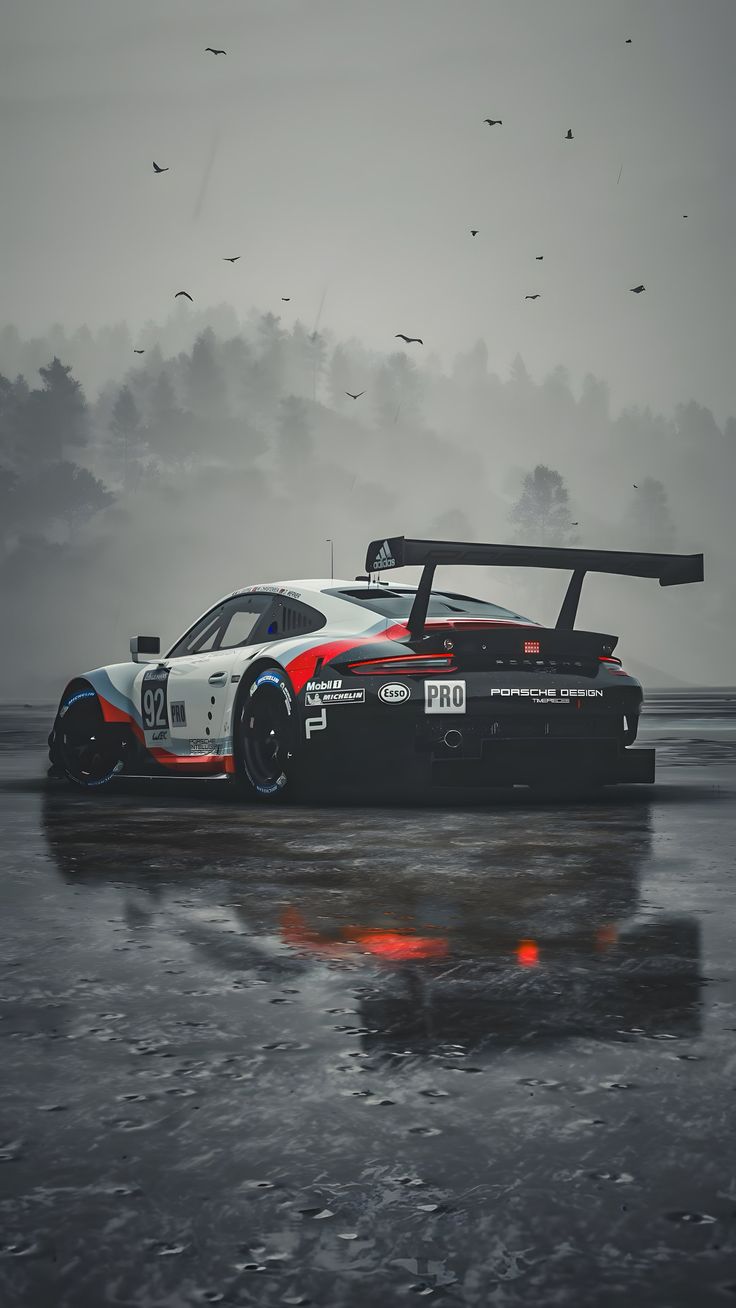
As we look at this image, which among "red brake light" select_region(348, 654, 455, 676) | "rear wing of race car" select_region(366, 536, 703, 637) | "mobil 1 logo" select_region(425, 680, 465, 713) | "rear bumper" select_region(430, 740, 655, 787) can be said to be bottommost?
"rear bumper" select_region(430, 740, 655, 787)

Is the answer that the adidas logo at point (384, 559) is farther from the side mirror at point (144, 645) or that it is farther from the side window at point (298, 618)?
the side mirror at point (144, 645)

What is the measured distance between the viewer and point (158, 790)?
11.3m

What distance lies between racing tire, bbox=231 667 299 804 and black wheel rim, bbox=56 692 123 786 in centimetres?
141

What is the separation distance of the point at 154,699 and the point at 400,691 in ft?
7.71

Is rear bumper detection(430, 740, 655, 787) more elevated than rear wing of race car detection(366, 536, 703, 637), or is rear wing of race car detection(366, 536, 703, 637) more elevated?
rear wing of race car detection(366, 536, 703, 637)

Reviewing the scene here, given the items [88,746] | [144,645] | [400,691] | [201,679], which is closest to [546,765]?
[400,691]

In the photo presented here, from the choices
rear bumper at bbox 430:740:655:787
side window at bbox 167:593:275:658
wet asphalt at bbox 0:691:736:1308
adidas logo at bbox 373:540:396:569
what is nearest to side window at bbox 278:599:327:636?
side window at bbox 167:593:275:658

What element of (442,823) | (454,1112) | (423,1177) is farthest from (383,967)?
(442,823)

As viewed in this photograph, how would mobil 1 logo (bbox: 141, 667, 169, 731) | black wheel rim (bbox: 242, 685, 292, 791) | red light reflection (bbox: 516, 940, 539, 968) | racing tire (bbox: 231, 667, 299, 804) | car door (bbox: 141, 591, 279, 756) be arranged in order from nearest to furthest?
red light reflection (bbox: 516, 940, 539, 968)
racing tire (bbox: 231, 667, 299, 804)
black wheel rim (bbox: 242, 685, 292, 791)
car door (bbox: 141, 591, 279, 756)
mobil 1 logo (bbox: 141, 667, 169, 731)

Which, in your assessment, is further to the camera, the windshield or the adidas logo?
the windshield

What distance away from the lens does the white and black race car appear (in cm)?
886

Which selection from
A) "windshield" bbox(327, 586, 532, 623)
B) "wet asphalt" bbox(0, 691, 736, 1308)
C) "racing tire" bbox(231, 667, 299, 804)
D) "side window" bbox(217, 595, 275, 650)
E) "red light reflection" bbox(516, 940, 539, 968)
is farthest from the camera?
"side window" bbox(217, 595, 275, 650)

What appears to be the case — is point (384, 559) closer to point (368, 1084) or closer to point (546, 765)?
point (546, 765)

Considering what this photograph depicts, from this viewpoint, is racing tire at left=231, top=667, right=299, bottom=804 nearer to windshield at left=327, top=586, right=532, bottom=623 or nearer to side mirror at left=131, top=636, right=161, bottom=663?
windshield at left=327, top=586, right=532, bottom=623
